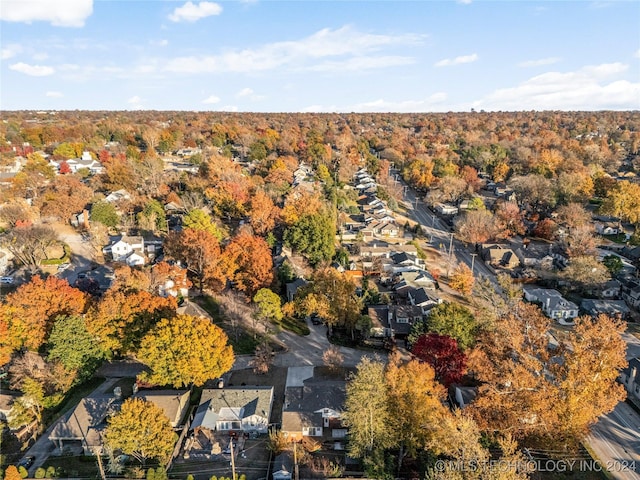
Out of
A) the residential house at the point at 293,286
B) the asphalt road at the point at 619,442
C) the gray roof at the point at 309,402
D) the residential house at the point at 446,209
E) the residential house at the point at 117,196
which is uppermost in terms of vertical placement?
the residential house at the point at 117,196

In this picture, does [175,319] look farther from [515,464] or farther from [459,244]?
[459,244]

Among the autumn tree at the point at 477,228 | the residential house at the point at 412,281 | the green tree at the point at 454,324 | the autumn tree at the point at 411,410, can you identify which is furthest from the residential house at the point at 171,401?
the autumn tree at the point at 477,228

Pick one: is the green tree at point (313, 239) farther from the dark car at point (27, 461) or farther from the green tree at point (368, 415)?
the dark car at point (27, 461)

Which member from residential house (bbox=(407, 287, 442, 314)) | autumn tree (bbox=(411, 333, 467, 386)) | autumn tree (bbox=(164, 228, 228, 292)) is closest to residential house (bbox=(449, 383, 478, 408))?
autumn tree (bbox=(411, 333, 467, 386))

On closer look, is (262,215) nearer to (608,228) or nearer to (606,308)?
(606,308)

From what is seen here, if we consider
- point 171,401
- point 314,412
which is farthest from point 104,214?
point 314,412

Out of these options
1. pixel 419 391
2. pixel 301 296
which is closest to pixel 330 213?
pixel 301 296

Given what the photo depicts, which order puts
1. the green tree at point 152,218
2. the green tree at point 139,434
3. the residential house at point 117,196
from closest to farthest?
the green tree at point 139,434 < the green tree at point 152,218 < the residential house at point 117,196
